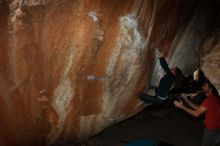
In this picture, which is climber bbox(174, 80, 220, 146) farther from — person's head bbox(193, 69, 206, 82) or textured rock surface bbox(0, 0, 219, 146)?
person's head bbox(193, 69, 206, 82)

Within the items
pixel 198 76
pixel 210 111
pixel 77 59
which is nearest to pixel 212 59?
pixel 210 111

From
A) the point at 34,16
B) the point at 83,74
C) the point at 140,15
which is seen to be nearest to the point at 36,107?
the point at 83,74

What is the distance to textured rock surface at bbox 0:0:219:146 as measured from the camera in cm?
549

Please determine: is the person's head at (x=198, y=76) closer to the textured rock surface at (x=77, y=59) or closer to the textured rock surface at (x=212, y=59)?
the textured rock surface at (x=77, y=59)

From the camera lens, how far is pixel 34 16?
5.36 m

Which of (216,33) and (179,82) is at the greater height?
(216,33)

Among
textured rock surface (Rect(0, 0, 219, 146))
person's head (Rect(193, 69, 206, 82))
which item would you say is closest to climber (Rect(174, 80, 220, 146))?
textured rock surface (Rect(0, 0, 219, 146))

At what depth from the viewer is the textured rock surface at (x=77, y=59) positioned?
5.49 metres

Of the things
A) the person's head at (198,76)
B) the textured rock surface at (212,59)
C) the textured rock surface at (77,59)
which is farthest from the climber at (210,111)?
the person's head at (198,76)

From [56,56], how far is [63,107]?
109cm

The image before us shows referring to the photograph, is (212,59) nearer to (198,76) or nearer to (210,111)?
(210,111)

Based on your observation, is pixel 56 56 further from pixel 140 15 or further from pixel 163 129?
pixel 163 129

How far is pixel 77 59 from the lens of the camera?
6195 millimetres

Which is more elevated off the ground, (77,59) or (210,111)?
(77,59)
